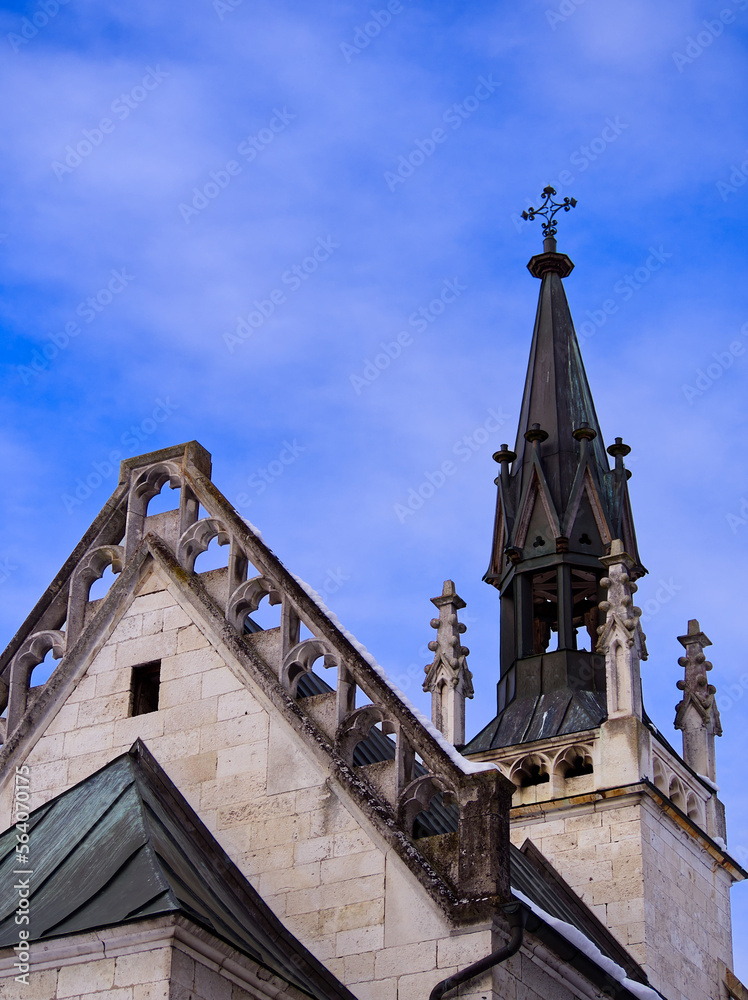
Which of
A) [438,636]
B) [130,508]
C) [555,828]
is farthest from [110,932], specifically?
[438,636]

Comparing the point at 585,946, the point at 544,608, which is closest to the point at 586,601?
the point at 544,608

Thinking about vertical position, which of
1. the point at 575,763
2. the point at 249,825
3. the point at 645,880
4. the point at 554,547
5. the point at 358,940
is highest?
the point at 554,547

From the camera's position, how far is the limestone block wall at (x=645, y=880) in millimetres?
21859

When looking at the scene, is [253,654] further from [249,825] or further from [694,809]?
[694,809]

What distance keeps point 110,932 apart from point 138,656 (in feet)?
15.1

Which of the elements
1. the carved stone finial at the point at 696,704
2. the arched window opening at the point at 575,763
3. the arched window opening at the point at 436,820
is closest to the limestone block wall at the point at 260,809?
the arched window opening at the point at 436,820

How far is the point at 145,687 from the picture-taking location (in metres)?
16.8

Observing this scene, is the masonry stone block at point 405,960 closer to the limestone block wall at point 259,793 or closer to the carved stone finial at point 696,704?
the limestone block wall at point 259,793

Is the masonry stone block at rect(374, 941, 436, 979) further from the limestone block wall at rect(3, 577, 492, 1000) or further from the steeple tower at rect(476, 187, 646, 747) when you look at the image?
the steeple tower at rect(476, 187, 646, 747)

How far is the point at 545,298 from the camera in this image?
31.1 m

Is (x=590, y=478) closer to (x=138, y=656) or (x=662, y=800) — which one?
(x=662, y=800)

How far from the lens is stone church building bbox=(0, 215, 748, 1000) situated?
1320cm

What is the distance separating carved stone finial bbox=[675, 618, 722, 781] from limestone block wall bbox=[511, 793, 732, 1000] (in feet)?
7.26

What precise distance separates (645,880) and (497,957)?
878cm
